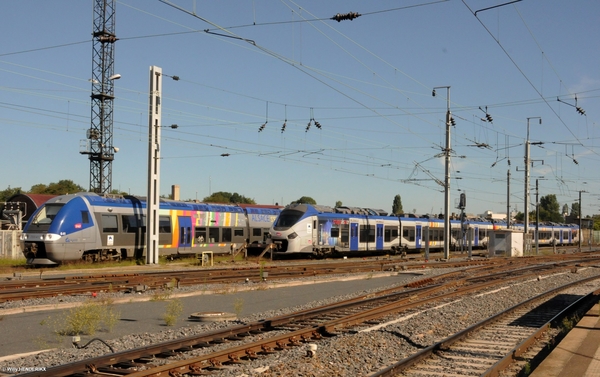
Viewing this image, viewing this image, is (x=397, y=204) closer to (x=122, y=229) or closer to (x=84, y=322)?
(x=122, y=229)

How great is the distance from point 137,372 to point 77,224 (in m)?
20.8

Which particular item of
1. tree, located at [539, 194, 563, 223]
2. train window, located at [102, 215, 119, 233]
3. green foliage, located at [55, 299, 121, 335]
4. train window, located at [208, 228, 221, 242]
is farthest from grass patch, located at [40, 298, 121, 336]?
tree, located at [539, 194, 563, 223]

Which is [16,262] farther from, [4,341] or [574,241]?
[574,241]

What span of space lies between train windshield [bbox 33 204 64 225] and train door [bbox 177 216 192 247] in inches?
286

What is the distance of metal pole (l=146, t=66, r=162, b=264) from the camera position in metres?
29.9

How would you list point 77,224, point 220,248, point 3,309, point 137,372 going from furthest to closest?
point 220,248, point 77,224, point 3,309, point 137,372

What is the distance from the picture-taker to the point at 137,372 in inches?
304

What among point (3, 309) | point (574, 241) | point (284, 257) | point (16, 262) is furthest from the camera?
point (574, 241)

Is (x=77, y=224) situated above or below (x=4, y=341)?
above

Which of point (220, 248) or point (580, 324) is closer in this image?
point (580, 324)

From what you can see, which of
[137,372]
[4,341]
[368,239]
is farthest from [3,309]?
[368,239]

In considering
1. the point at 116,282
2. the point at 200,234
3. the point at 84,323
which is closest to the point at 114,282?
the point at 116,282

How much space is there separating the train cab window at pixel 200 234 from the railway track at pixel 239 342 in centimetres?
1830

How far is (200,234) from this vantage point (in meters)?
34.4
